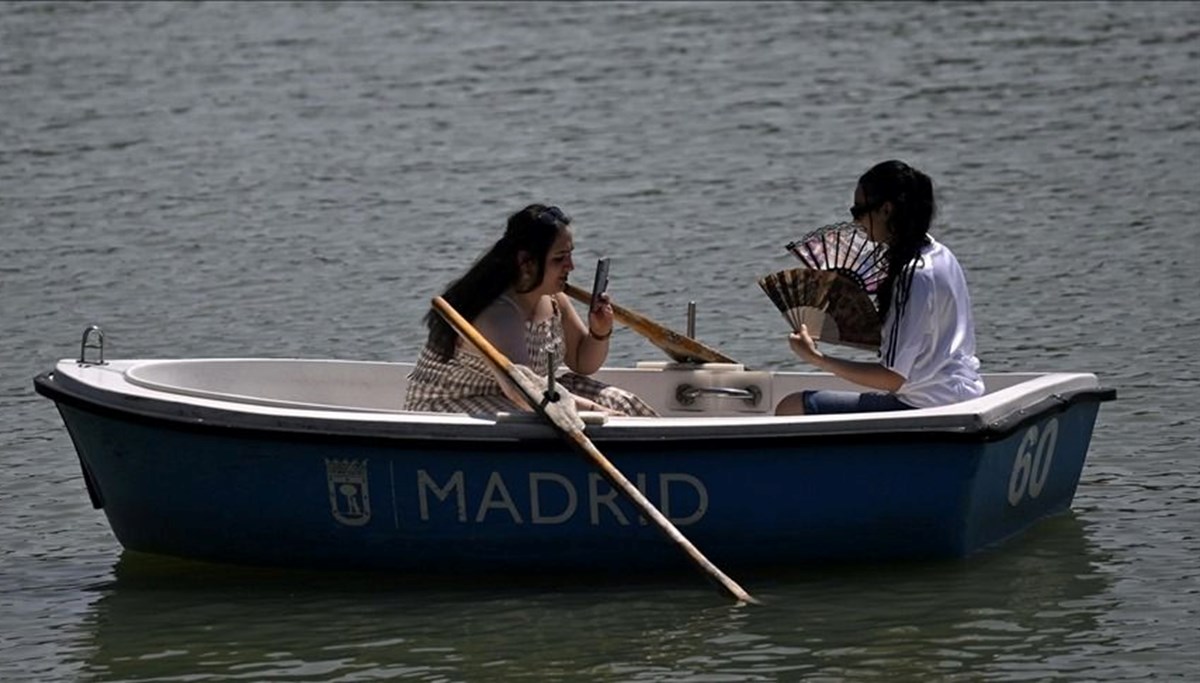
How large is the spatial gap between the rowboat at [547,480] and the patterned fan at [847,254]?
25.5 inches

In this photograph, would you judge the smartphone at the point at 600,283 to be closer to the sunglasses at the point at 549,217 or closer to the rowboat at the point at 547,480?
the sunglasses at the point at 549,217

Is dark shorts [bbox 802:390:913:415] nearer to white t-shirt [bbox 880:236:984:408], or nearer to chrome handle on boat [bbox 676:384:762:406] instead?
white t-shirt [bbox 880:236:984:408]

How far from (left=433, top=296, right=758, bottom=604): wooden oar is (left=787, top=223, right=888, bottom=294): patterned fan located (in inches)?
45.3

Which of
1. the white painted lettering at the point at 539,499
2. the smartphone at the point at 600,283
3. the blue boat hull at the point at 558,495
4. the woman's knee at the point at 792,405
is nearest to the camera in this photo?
the blue boat hull at the point at 558,495

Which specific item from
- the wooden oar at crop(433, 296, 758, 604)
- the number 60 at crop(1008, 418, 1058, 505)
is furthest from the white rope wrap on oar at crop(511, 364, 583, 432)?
the number 60 at crop(1008, 418, 1058, 505)

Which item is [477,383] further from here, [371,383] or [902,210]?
[902,210]

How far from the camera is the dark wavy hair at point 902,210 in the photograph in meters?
9.97

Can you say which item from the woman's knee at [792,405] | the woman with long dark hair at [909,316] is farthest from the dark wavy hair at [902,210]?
the woman's knee at [792,405]

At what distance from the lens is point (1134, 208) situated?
17891 millimetres

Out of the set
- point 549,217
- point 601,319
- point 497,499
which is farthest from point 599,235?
point 497,499

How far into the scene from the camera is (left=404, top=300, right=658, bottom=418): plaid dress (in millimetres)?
10352

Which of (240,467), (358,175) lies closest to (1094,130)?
(358,175)

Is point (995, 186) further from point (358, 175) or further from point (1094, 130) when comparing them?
point (358, 175)

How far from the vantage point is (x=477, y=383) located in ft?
34.1
